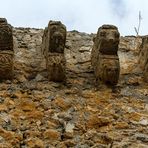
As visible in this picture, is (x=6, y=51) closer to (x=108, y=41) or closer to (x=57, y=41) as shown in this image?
(x=57, y=41)

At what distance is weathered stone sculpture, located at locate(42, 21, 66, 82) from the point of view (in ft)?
27.0

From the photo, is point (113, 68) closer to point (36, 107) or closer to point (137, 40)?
point (36, 107)

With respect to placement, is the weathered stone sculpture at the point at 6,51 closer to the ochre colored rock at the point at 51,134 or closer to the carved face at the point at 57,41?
the carved face at the point at 57,41

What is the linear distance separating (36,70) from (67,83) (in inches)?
17.8

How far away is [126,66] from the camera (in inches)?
357

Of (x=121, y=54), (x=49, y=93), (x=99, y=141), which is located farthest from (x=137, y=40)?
(x=99, y=141)

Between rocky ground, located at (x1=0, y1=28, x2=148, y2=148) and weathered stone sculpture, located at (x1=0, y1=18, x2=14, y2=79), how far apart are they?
11 centimetres

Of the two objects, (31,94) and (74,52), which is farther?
(74,52)

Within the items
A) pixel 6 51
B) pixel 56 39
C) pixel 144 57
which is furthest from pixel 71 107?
pixel 144 57

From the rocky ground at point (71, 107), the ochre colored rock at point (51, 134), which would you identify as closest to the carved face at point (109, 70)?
the rocky ground at point (71, 107)

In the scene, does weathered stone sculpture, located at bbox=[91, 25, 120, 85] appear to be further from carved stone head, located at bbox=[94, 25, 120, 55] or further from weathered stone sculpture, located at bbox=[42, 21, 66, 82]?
weathered stone sculpture, located at bbox=[42, 21, 66, 82]

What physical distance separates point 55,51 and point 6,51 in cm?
56

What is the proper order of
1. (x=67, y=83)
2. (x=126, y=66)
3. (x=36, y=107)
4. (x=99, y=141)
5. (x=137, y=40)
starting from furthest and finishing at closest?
(x=137, y=40), (x=126, y=66), (x=67, y=83), (x=36, y=107), (x=99, y=141)

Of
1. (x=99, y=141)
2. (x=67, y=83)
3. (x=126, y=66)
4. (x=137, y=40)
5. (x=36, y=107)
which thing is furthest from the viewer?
(x=137, y=40)
